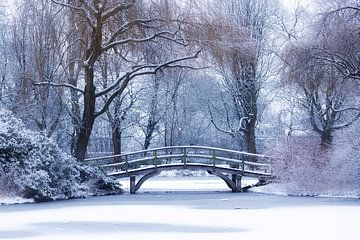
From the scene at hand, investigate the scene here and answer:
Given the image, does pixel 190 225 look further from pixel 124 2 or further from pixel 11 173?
pixel 124 2

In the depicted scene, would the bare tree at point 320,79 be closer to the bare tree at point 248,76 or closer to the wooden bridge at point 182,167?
the wooden bridge at point 182,167

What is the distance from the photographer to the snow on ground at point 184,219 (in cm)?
1400

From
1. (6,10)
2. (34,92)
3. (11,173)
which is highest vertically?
(6,10)

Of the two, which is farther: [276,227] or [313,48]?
[313,48]

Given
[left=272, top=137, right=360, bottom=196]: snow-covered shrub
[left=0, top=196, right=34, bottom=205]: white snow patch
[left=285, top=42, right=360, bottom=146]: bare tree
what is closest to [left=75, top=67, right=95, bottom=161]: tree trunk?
[left=0, top=196, right=34, bottom=205]: white snow patch

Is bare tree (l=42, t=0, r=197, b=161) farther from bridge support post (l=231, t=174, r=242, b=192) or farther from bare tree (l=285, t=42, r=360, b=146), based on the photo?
bridge support post (l=231, t=174, r=242, b=192)

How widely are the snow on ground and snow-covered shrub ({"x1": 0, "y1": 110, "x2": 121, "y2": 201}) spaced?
106cm

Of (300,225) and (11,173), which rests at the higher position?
(11,173)

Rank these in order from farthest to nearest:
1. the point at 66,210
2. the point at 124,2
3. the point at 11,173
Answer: the point at 124,2 → the point at 11,173 → the point at 66,210

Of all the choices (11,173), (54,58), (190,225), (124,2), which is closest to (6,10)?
(54,58)

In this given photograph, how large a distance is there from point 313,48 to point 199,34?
439 centimetres

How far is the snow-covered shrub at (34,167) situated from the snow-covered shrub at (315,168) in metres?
7.82

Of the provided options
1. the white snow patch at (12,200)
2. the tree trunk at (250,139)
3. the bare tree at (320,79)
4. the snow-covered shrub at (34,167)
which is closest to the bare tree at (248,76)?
the tree trunk at (250,139)

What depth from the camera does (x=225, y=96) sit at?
44.5 metres
